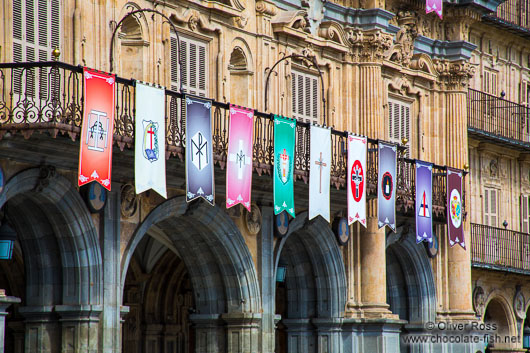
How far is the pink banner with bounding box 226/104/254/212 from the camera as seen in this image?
2791cm

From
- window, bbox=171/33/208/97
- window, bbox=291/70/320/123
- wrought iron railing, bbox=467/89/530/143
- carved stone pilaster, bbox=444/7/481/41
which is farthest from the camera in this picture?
wrought iron railing, bbox=467/89/530/143

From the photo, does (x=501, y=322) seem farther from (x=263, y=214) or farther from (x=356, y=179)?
(x=263, y=214)

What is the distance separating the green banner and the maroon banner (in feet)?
28.0

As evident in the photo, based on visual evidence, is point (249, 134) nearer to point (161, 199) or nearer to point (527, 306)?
point (161, 199)

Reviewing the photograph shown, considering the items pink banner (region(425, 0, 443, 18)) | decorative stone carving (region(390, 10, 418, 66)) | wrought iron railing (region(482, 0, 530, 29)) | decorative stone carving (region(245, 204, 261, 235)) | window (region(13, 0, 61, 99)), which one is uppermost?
wrought iron railing (region(482, 0, 530, 29))

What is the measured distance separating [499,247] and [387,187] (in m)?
10.0

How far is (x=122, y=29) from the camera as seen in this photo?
28.5 metres

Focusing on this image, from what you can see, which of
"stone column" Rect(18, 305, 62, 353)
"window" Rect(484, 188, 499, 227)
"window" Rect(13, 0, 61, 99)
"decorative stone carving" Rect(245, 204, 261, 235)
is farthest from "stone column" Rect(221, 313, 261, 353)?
"window" Rect(484, 188, 499, 227)

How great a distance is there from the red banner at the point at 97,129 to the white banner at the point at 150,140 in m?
0.77

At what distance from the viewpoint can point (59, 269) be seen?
86.9 ft

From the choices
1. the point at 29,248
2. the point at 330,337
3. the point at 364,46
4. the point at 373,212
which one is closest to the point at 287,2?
the point at 364,46

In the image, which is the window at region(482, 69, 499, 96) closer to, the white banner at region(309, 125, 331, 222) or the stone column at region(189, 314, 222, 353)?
the white banner at region(309, 125, 331, 222)

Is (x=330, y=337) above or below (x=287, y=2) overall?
below

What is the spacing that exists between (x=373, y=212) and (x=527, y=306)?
1149 centimetres
